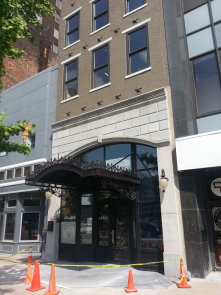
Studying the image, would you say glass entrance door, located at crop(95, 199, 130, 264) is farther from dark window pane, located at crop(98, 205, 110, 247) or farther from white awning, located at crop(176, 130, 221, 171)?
white awning, located at crop(176, 130, 221, 171)

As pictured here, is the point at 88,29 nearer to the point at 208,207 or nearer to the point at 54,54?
the point at 208,207

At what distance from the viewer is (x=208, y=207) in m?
9.80

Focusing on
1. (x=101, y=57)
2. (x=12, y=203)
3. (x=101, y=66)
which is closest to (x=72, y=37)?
(x=101, y=57)

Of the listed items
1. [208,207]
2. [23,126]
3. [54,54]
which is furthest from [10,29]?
[54,54]

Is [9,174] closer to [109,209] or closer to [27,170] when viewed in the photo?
[27,170]

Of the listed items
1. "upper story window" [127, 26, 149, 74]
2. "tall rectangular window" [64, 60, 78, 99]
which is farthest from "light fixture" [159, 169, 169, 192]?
"tall rectangular window" [64, 60, 78, 99]

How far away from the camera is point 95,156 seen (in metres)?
12.8

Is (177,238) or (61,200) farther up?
(61,200)

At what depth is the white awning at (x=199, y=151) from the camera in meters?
8.64

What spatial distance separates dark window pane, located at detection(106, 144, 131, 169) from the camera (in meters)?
11.5

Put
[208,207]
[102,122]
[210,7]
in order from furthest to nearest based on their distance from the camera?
[102,122], [210,7], [208,207]

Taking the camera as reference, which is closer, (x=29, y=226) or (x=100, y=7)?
(x=100, y=7)

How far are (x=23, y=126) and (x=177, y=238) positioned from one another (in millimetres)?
6482

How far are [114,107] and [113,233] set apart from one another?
18.4ft
